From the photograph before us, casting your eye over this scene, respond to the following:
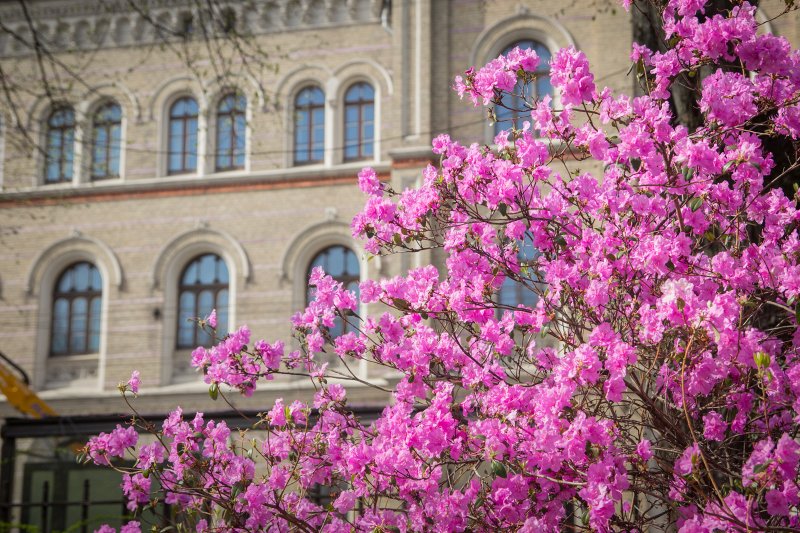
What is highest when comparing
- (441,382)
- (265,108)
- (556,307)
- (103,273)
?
(265,108)

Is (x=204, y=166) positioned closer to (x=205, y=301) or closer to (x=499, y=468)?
(x=205, y=301)

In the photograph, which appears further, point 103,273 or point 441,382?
point 103,273

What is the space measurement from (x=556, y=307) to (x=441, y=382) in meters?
0.66

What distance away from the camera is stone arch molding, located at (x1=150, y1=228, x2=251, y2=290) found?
20.4 metres

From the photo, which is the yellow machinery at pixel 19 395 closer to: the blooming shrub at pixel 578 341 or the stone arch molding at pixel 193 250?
the stone arch molding at pixel 193 250

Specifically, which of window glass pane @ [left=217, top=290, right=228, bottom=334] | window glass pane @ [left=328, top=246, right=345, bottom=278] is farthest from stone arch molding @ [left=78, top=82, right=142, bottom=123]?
window glass pane @ [left=328, top=246, right=345, bottom=278]

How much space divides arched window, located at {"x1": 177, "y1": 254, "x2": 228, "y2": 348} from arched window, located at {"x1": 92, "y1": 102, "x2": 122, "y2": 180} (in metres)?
2.67

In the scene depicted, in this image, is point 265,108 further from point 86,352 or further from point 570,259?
point 570,259

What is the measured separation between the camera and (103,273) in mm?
20984

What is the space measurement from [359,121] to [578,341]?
52.5ft

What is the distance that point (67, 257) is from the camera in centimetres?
2125

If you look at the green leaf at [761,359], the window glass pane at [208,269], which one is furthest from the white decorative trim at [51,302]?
the green leaf at [761,359]

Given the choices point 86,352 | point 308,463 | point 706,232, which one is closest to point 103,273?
point 86,352

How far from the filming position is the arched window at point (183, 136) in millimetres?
21188
